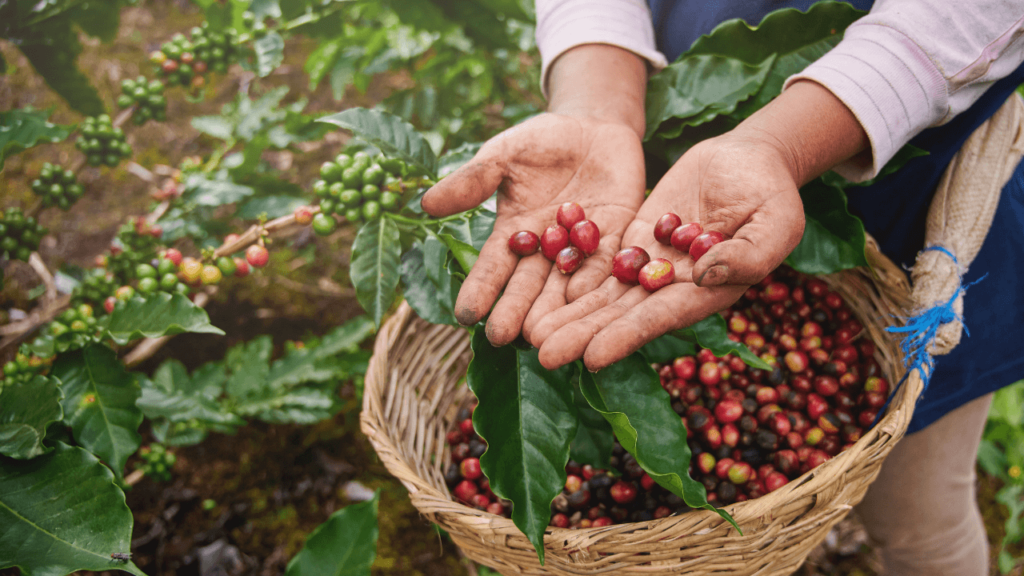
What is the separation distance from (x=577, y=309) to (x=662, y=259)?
24cm

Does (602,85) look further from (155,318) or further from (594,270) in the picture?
(155,318)

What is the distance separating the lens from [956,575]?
1844 mm

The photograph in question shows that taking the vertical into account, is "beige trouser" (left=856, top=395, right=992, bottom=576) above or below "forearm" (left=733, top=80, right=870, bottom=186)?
below

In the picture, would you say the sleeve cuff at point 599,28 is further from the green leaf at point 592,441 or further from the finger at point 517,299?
the green leaf at point 592,441

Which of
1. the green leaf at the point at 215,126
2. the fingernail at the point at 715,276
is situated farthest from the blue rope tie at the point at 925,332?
the green leaf at the point at 215,126

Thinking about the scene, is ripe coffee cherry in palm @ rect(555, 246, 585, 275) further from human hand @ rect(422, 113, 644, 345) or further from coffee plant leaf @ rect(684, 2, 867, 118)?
coffee plant leaf @ rect(684, 2, 867, 118)

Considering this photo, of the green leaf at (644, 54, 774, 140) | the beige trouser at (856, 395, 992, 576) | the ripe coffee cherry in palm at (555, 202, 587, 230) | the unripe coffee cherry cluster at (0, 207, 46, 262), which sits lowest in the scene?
the beige trouser at (856, 395, 992, 576)

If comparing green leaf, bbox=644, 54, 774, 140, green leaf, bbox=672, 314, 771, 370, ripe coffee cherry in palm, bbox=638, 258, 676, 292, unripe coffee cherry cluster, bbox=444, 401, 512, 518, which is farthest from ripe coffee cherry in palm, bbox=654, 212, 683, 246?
unripe coffee cherry cluster, bbox=444, 401, 512, 518

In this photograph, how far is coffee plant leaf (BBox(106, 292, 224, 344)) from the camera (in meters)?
1.38

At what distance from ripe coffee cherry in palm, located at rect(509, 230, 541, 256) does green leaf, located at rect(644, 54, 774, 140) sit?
0.59 m

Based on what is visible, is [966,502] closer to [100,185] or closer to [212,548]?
[212,548]

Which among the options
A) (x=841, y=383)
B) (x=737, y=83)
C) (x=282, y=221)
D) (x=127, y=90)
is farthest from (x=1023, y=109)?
(x=127, y=90)

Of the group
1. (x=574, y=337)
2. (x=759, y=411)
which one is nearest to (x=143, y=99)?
(x=574, y=337)

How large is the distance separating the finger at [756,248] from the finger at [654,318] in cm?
6
